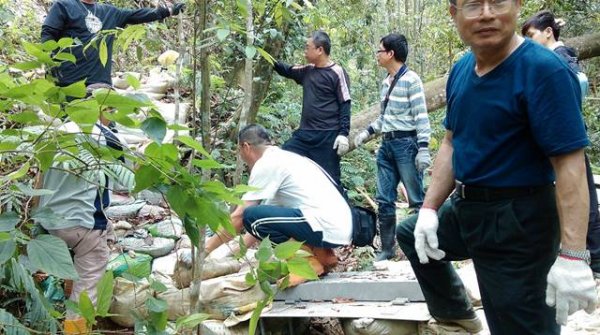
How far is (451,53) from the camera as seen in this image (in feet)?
38.8

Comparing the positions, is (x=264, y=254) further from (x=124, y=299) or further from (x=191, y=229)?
(x=124, y=299)

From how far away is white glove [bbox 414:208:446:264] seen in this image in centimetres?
257

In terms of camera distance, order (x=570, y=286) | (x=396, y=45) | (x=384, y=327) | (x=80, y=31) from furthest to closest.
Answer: (x=396, y=45), (x=80, y=31), (x=384, y=327), (x=570, y=286)

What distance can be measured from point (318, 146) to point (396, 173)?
2.48 feet

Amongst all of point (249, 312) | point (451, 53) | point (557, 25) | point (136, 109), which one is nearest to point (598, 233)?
point (557, 25)

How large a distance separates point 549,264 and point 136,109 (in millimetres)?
1538

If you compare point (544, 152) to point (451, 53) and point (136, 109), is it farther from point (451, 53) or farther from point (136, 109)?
point (451, 53)

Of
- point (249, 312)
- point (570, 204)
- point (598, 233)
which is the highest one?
point (570, 204)

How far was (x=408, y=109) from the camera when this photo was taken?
16.3 ft

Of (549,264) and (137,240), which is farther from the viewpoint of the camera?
(137,240)

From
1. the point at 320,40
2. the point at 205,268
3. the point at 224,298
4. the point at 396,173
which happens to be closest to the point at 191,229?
the point at 224,298

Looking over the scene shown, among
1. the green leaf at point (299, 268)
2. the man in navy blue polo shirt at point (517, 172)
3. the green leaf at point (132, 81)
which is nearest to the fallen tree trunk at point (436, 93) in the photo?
the man in navy blue polo shirt at point (517, 172)

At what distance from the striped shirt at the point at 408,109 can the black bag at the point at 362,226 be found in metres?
0.77

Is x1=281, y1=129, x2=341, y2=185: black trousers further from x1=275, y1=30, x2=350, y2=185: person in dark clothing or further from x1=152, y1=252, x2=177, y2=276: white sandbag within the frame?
x1=152, y1=252, x2=177, y2=276: white sandbag
